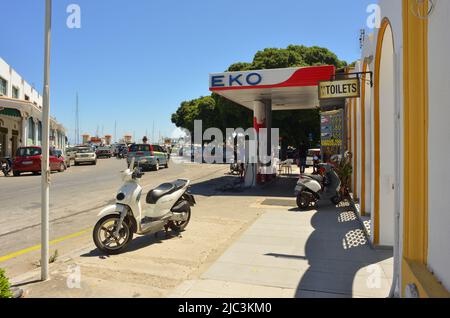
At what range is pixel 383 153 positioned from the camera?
19.8 ft

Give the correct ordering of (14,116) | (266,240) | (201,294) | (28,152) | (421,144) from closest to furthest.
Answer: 1. (421,144)
2. (201,294)
3. (266,240)
4. (28,152)
5. (14,116)

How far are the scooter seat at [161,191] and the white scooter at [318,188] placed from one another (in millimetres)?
3844

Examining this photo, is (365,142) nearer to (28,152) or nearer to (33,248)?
(33,248)

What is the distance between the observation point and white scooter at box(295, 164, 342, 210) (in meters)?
9.90

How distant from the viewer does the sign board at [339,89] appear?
790 centimetres

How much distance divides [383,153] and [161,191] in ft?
12.6

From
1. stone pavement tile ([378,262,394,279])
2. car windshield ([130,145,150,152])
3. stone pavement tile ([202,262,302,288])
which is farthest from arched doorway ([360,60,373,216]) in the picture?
car windshield ([130,145,150,152])

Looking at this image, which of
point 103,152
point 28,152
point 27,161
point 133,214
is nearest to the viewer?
point 133,214

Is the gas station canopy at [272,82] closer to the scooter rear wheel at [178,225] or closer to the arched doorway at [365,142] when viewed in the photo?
the arched doorway at [365,142]

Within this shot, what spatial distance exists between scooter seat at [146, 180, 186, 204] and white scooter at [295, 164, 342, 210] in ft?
12.6

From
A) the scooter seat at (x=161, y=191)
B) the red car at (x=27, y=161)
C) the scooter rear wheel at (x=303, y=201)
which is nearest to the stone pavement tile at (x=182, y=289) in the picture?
the scooter seat at (x=161, y=191)

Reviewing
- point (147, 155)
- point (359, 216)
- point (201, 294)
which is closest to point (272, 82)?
point (359, 216)

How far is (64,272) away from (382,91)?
553cm
